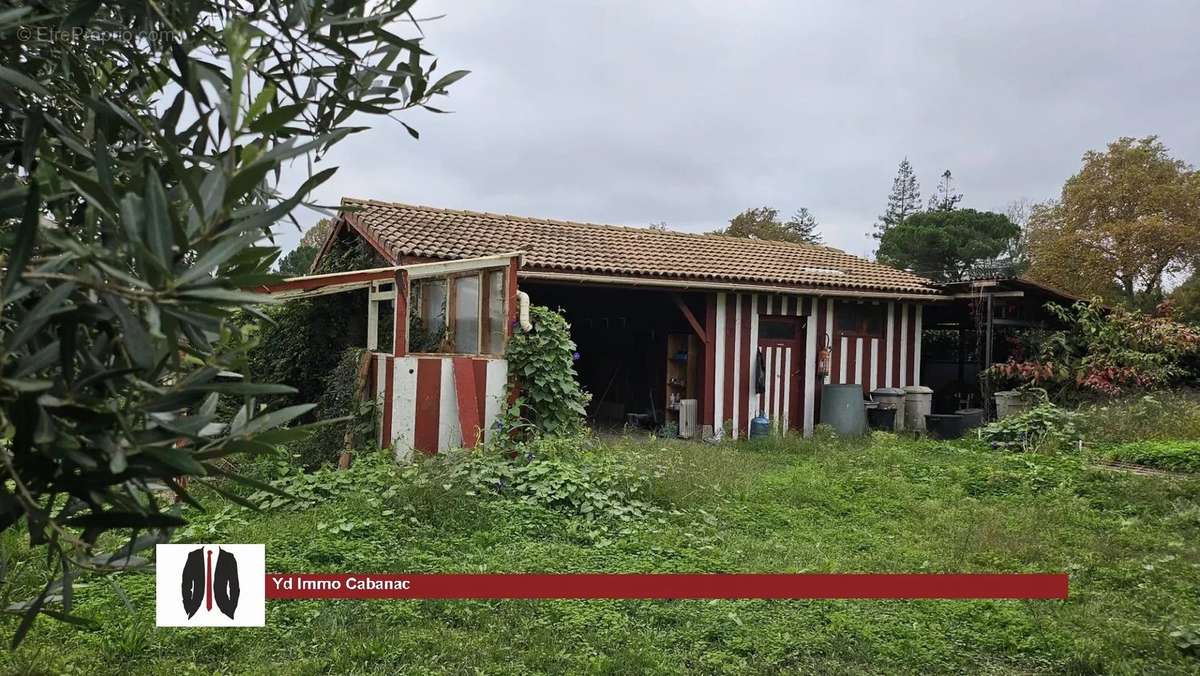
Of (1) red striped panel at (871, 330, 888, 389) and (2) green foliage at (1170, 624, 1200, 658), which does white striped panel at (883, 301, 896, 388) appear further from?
(2) green foliage at (1170, 624, 1200, 658)

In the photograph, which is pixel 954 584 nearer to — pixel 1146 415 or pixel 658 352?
pixel 1146 415

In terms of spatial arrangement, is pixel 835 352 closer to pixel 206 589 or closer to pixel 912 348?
pixel 912 348

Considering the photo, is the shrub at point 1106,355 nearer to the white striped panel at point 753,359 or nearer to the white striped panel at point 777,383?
the white striped panel at point 777,383

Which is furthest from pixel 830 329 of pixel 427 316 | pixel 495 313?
pixel 427 316

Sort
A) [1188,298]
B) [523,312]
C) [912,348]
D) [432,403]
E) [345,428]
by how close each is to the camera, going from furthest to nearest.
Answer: [1188,298], [912,348], [523,312], [345,428], [432,403]

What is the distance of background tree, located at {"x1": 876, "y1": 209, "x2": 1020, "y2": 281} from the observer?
30.4 metres

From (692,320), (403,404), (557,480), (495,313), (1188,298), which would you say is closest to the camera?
(557,480)

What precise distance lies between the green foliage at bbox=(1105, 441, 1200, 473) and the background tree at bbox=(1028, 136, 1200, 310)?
54.9 ft

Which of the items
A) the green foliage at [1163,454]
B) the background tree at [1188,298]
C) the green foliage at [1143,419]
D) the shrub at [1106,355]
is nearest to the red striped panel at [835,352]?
the shrub at [1106,355]

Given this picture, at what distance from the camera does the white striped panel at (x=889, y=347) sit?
1298 centimetres

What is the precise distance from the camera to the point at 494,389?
785cm

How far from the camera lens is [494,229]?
39.3 feet

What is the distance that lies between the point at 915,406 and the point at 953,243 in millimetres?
20802

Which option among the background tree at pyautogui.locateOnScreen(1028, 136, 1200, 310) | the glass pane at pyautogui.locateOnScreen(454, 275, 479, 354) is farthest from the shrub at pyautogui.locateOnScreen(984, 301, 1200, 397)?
the background tree at pyautogui.locateOnScreen(1028, 136, 1200, 310)
